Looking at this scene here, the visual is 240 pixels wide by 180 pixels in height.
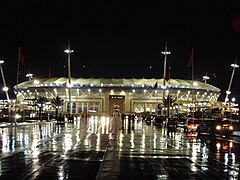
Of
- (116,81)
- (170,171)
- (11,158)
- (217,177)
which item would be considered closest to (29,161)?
(11,158)

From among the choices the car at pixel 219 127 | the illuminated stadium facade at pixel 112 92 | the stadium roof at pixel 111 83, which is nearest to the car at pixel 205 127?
the car at pixel 219 127

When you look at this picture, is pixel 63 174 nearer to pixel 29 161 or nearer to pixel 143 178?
pixel 143 178

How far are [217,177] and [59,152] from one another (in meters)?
8.69

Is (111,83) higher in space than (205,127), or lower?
higher

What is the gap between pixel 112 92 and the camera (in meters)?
146

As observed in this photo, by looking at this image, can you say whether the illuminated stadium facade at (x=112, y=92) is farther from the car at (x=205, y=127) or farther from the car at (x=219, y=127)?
the car at (x=219, y=127)

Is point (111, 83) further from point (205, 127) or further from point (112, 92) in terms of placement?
point (205, 127)

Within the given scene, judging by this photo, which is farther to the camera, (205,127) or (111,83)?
(111,83)

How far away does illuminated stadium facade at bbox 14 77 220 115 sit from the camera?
14338 centimetres

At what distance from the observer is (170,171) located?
519 inches

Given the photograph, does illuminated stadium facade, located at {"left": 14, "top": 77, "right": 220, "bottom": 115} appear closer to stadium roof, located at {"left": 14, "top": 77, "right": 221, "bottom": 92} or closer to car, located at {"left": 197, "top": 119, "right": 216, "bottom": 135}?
stadium roof, located at {"left": 14, "top": 77, "right": 221, "bottom": 92}

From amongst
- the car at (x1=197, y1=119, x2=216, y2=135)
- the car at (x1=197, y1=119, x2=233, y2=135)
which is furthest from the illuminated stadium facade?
the car at (x1=197, y1=119, x2=233, y2=135)

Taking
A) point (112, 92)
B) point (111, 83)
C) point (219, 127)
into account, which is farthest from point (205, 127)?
point (111, 83)

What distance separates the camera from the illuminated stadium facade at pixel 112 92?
14338cm
